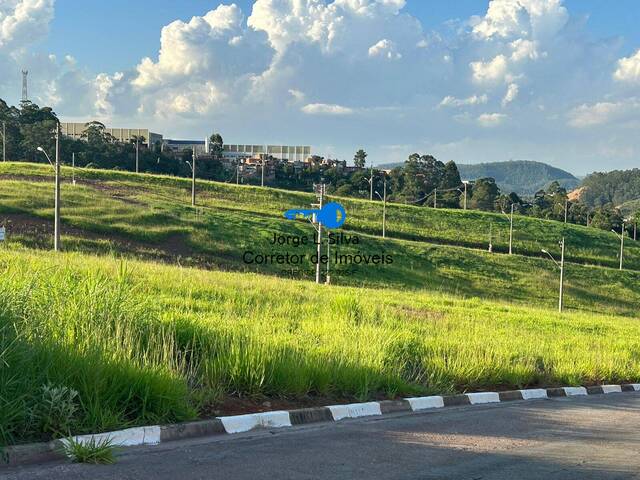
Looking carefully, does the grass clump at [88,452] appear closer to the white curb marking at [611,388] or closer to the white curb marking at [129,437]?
the white curb marking at [129,437]

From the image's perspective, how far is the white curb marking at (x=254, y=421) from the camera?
6.35 metres

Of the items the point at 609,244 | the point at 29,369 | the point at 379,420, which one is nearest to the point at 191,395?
the point at 29,369

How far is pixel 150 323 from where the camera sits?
820 centimetres

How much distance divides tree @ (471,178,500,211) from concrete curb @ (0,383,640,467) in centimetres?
10590

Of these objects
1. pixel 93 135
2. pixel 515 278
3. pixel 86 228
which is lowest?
pixel 515 278

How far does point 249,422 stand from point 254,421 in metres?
0.08

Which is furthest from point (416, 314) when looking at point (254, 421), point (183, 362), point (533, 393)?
point (254, 421)

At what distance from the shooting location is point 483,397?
30.8 feet

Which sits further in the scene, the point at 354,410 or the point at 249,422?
the point at 354,410

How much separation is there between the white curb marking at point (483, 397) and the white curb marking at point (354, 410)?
6.63 ft

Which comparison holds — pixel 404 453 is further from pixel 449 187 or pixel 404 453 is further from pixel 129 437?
pixel 449 187

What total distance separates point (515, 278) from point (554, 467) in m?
50.9

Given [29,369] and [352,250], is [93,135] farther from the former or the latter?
[29,369]

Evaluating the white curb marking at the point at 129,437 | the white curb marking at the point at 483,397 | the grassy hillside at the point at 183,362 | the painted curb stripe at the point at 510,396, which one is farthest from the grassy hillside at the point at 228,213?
the white curb marking at the point at 129,437
